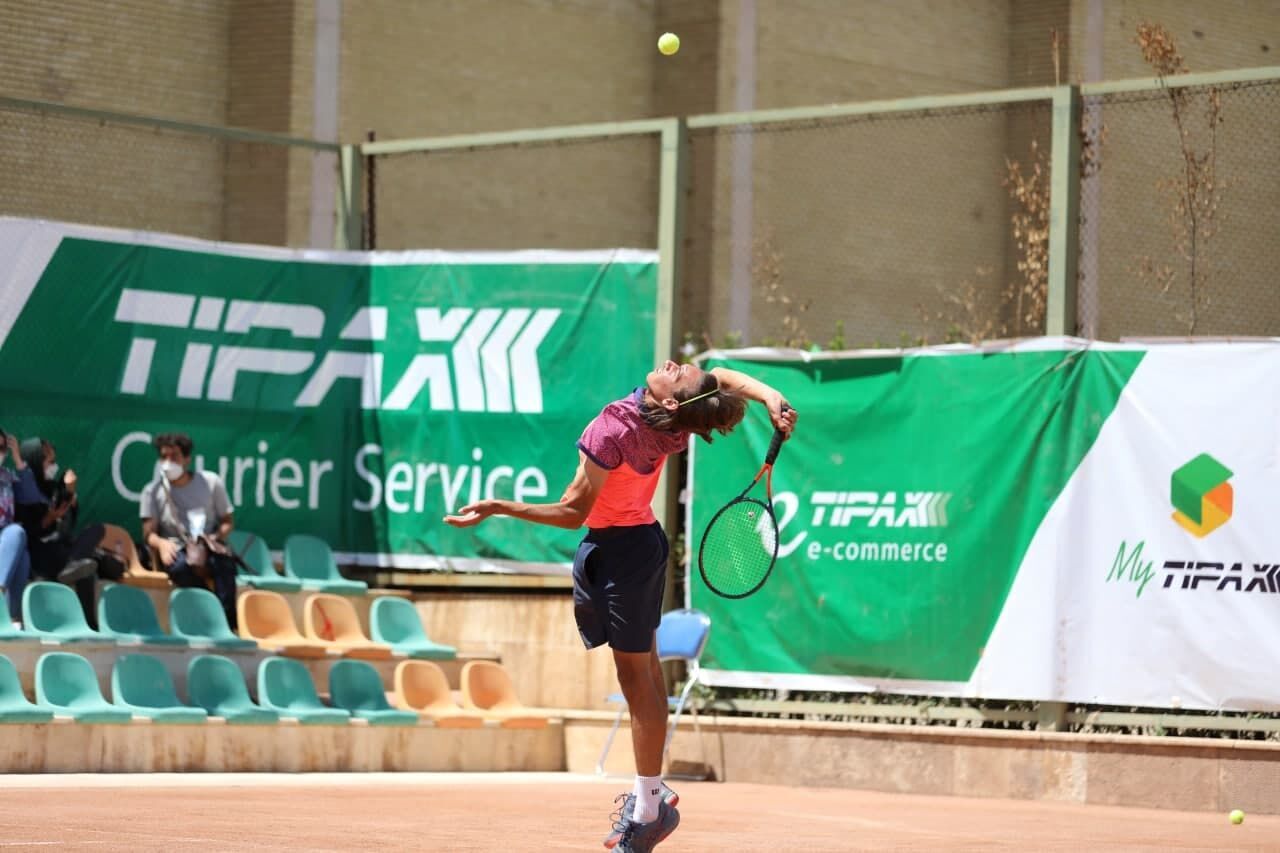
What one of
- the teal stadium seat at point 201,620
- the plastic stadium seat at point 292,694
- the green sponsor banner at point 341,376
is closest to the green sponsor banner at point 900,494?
the green sponsor banner at point 341,376

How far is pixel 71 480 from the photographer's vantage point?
15031 mm

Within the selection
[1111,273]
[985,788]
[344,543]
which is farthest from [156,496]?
[1111,273]

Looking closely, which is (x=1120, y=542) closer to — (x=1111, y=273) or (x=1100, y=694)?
(x=1100, y=694)

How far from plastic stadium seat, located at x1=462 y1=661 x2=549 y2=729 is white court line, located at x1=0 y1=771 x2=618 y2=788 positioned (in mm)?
373

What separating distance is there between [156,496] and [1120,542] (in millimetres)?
6758

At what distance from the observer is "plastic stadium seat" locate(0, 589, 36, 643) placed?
13.8 m

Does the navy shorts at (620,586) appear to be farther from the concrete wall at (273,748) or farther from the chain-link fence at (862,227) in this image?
the chain-link fence at (862,227)

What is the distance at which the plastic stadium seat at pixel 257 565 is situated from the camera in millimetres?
16188

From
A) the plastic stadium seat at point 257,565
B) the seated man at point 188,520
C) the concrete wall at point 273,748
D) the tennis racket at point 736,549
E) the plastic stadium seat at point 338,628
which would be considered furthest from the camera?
the plastic stadium seat at point 257,565

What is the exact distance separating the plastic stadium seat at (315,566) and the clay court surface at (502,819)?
2.58 meters

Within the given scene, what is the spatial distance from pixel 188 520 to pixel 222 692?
183cm

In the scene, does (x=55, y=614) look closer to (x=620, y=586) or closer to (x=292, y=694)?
(x=292, y=694)

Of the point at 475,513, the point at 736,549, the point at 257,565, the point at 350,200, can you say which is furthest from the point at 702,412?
the point at 350,200

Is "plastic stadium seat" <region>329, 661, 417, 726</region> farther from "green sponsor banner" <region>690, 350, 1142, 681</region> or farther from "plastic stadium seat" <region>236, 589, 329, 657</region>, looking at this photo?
"green sponsor banner" <region>690, 350, 1142, 681</region>
